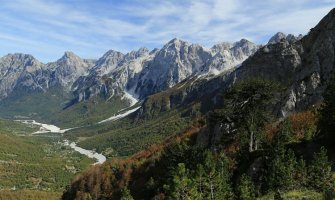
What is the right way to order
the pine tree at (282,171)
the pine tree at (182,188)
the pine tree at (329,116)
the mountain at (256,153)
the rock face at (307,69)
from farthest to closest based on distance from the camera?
the rock face at (307,69), the pine tree at (182,188), the pine tree at (329,116), the mountain at (256,153), the pine tree at (282,171)

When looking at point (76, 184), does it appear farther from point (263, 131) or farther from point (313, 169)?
point (313, 169)

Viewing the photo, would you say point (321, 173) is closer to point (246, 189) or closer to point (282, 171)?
point (282, 171)

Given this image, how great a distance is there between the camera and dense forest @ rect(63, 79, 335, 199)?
173 feet

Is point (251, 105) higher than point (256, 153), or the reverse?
point (251, 105)

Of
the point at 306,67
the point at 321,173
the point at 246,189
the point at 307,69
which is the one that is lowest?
the point at 246,189

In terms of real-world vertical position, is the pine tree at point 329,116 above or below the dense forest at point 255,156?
above

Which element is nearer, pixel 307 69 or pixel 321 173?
pixel 321 173

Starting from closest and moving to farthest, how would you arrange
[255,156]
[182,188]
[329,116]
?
[329,116] < [182,188] < [255,156]

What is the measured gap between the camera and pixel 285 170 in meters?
53.4

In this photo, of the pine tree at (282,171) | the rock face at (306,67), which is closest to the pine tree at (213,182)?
the pine tree at (282,171)

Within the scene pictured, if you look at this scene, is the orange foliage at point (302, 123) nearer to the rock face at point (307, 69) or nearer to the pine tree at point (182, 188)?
the rock face at point (307, 69)

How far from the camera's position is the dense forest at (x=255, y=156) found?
52.9 meters

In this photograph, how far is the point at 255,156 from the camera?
217ft

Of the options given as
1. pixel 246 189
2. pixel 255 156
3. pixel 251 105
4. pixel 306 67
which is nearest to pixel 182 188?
pixel 246 189
